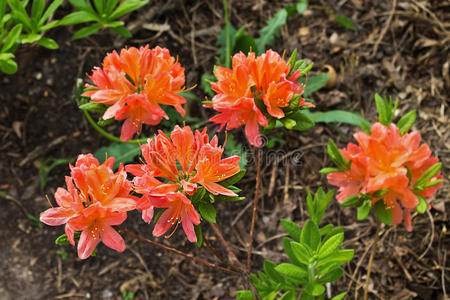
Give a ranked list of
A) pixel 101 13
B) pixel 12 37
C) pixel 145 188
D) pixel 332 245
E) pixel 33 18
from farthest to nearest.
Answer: pixel 101 13
pixel 33 18
pixel 12 37
pixel 332 245
pixel 145 188

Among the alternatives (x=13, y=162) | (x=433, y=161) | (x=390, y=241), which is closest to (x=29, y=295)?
(x=13, y=162)

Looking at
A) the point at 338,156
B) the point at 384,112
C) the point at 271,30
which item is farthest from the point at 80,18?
the point at 384,112

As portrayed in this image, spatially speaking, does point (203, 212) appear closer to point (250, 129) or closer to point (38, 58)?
point (250, 129)

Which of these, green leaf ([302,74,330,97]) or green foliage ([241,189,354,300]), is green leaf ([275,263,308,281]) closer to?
green foliage ([241,189,354,300])

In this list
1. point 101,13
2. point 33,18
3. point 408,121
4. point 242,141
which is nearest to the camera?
point 408,121

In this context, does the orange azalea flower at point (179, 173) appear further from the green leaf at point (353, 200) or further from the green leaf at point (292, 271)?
the green leaf at point (353, 200)

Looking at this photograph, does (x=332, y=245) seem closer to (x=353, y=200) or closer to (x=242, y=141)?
(x=353, y=200)

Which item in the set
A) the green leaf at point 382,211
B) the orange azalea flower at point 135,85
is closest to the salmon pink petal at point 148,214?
the orange azalea flower at point 135,85
